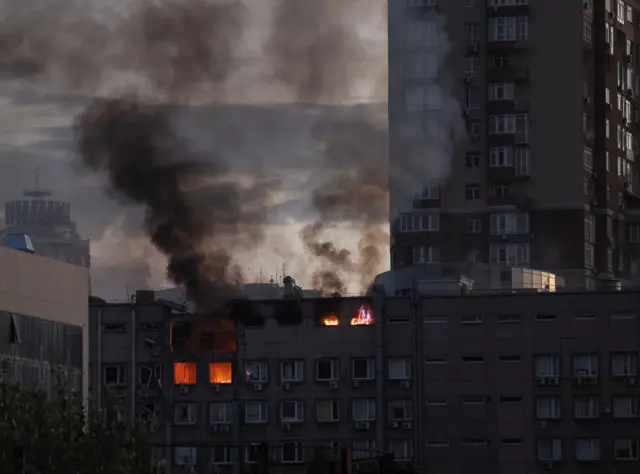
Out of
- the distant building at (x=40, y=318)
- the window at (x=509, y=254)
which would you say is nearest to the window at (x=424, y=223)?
the window at (x=509, y=254)

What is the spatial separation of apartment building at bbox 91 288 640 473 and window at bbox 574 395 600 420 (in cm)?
8

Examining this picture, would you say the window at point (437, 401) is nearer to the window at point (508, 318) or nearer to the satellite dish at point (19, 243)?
the window at point (508, 318)

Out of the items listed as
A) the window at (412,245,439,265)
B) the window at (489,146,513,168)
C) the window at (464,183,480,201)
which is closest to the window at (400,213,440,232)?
the window at (412,245,439,265)

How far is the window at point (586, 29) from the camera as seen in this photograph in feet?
597

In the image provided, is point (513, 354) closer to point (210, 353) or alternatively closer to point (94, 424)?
point (210, 353)

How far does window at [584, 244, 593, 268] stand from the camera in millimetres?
178637

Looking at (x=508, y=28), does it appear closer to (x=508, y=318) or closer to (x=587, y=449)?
(x=508, y=318)

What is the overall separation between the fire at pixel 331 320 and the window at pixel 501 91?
4054 centimetres

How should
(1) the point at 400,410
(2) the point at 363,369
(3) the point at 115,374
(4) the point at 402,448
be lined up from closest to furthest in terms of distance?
(4) the point at 402,448, (1) the point at 400,410, (2) the point at 363,369, (3) the point at 115,374

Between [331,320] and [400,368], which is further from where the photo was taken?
[331,320]

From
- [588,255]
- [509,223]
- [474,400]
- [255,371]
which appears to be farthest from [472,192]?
[474,400]

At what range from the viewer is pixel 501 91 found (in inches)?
7229

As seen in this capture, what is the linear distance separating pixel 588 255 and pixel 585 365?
36.8 m

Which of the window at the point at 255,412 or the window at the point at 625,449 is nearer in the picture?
the window at the point at 625,449
